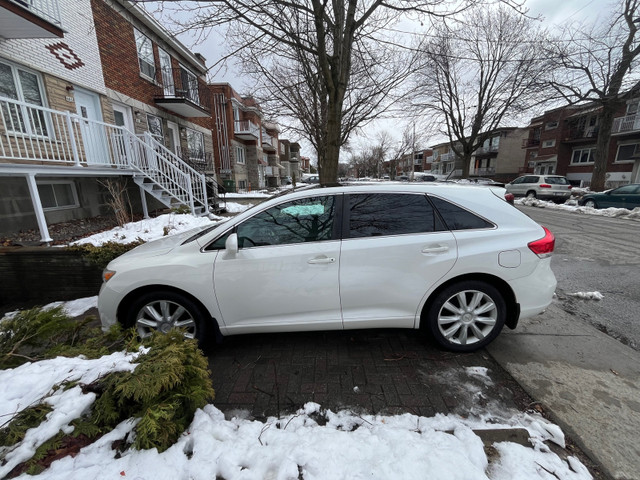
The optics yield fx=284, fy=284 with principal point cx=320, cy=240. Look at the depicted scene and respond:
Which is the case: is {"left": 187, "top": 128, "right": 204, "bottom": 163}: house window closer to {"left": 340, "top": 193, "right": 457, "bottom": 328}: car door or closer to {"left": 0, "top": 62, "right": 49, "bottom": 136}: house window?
{"left": 0, "top": 62, "right": 49, "bottom": 136}: house window

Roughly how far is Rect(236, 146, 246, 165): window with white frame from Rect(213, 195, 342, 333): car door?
23538 mm

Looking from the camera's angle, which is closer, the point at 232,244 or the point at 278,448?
the point at 278,448

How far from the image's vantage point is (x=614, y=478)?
1.61 m

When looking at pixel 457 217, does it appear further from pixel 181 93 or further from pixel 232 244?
pixel 181 93

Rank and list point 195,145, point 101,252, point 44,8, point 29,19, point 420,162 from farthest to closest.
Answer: point 420,162, point 195,145, point 44,8, point 29,19, point 101,252

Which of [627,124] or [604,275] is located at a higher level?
[627,124]

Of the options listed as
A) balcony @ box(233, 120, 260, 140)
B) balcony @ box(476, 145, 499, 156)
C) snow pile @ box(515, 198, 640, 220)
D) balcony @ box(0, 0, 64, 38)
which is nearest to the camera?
balcony @ box(0, 0, 64, 38)

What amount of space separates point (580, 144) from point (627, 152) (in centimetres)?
450

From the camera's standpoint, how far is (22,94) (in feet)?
22.5

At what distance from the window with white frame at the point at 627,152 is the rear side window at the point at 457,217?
30.8 meters

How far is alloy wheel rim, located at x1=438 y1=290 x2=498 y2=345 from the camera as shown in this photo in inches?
106

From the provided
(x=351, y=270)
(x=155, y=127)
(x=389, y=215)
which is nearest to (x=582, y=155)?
(x=389, y=215)

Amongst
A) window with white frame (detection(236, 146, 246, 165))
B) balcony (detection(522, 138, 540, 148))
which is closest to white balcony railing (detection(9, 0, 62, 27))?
window with white frame (detection(236, 146, 246, 165))

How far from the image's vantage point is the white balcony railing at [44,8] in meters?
5.81
